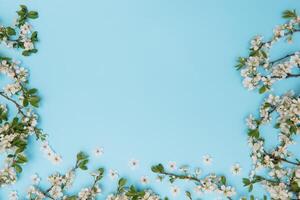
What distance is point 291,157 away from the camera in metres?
3.82

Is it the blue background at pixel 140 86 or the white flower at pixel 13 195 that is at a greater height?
the blue background at pixel 140 86

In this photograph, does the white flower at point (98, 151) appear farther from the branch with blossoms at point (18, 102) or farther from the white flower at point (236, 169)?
the white flower at point (236, 169)

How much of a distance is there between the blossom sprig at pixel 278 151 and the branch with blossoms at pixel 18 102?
157 cm

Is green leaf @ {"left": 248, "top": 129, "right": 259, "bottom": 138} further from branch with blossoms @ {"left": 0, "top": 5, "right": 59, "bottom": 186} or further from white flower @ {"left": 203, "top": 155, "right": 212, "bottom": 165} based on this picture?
branch with blossoms @ {"left": 0, "top": 5, "right": 59, "bottom": 186}

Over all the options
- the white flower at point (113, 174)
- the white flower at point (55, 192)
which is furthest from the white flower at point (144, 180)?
the white flower at point (55, 192)

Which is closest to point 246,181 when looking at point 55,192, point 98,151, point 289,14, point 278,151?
point 278,151

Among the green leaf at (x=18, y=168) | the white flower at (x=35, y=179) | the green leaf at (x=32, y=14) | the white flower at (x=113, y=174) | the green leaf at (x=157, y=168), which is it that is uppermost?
the green leaf at (x=32, y=14)

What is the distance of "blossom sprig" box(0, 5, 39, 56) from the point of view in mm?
3760

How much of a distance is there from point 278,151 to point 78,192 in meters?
1.59

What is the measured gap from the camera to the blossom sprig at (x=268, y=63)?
12.0 feet

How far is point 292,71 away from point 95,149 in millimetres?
1665

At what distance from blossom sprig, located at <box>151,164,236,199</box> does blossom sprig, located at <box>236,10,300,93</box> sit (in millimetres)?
762

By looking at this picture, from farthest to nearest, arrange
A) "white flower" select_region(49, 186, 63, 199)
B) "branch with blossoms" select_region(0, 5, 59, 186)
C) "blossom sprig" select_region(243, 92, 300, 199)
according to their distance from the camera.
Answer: "white flower" select_region(49, 186, 63, 199) → "branch with blossoms" select_region(0, 5, 59, 186) → "blossom sprig" select_region(243, 92, 300, 199)

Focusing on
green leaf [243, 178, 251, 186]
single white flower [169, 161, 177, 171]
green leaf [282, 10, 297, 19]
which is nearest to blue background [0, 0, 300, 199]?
single white flower [169, 161, 177, 171]
